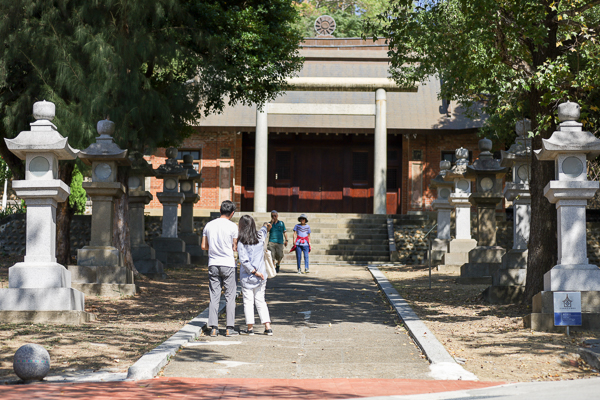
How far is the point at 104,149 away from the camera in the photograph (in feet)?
39.5

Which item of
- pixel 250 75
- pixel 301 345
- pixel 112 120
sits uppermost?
pixel 250 75

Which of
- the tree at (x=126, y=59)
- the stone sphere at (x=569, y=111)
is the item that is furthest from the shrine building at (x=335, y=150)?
the stone sphere at (x=569, y=111)

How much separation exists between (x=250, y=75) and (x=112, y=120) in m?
3.39

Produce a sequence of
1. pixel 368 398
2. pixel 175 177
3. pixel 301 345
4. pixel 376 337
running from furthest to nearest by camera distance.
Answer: pixel 175 177
pixel 376 337
pixel 301 345
pixel 368 398

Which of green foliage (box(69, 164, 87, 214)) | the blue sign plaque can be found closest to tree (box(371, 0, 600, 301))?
the blue sign plaque

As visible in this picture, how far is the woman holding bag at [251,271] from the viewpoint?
823cm

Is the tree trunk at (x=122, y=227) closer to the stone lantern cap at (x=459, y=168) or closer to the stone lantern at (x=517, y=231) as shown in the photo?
the stone lantern at (x=517, y=231)

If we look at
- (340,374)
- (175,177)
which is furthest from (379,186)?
(340,374)

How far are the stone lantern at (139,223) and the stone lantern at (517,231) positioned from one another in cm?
743

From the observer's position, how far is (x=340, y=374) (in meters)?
6.03

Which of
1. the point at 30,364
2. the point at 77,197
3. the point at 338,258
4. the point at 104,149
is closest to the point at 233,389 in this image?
the point at 30,364

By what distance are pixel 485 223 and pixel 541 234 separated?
4.99 m

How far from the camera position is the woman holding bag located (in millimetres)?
8234

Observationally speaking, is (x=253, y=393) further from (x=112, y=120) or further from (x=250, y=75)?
(x=250, y=75)
